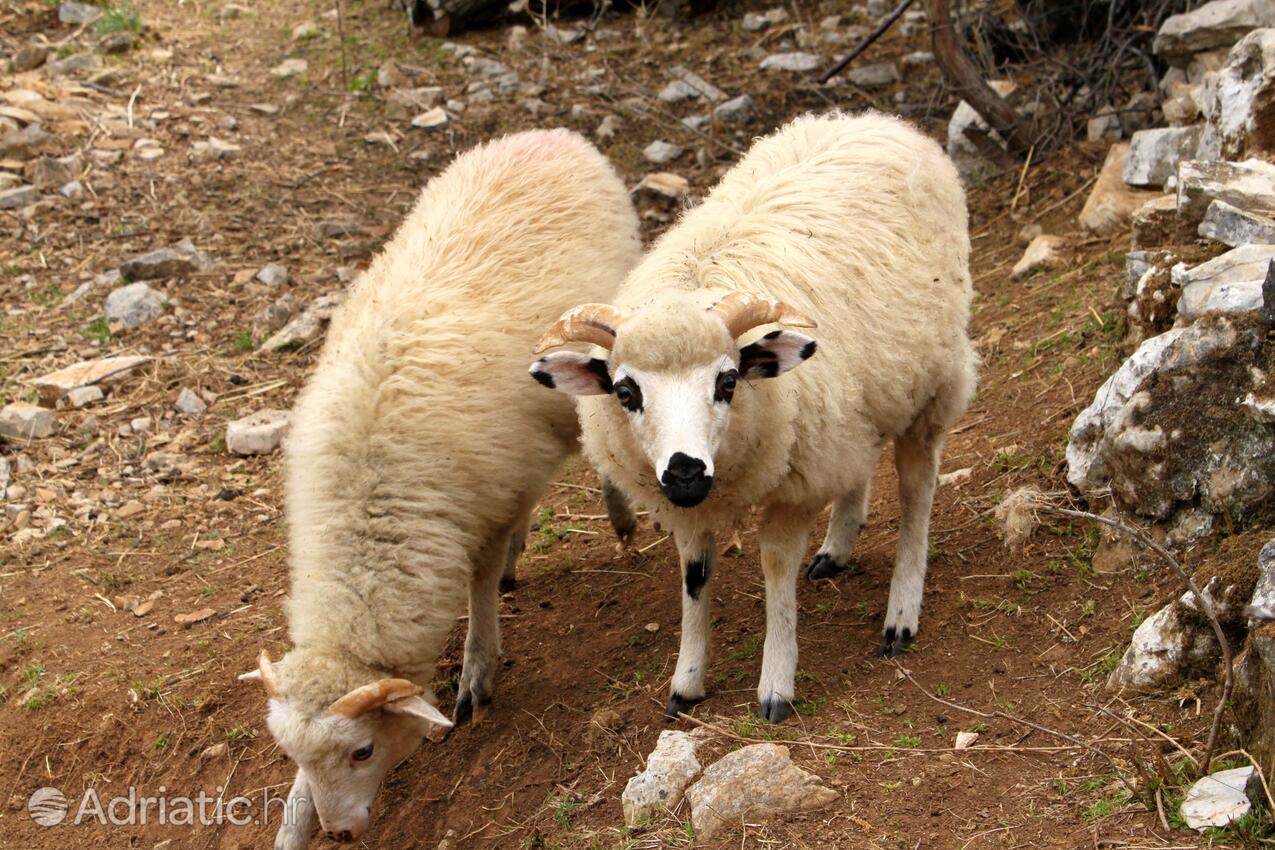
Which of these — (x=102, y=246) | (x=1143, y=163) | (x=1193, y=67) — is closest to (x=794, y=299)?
(x=1143, y=163)

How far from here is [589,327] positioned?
4.31 metres

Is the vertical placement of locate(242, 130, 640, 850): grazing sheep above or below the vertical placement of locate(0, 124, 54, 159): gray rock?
above

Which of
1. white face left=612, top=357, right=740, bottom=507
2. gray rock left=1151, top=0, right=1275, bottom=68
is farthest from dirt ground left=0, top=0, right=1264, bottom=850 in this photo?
white face left=612, top=357, right=740, bottom=507

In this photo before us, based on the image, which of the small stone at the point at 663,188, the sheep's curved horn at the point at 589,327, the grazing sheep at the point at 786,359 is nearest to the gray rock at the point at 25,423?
the small stone at the point at 663,188

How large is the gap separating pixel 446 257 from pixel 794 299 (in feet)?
5.63

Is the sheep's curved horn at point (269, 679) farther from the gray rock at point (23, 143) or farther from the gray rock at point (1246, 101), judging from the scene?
the gray rock at point (23, 143)

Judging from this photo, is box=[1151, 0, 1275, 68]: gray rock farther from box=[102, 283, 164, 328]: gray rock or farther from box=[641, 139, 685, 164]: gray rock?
box=[102, 283, 164, 328]: gray rock

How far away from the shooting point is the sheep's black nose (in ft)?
12.8

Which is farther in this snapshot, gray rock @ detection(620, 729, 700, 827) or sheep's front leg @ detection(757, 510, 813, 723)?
sheep's front leg @ detection(757, 510, 813, 723)

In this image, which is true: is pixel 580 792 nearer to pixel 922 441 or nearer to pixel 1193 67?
pixel 922 441

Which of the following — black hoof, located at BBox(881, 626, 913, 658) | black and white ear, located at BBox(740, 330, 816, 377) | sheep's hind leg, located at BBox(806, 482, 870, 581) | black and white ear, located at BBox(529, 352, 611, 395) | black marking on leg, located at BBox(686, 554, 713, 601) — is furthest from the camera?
sheep's hind leg, located at BBox(806, 482, 870, 581)

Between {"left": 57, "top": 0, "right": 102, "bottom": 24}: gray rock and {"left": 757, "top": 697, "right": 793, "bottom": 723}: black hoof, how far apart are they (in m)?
10.2

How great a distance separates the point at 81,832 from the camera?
17.8 feet

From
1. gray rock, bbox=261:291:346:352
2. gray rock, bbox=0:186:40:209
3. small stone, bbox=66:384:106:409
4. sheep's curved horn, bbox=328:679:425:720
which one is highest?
sheep's curved horn, bbox=328:679:425:720
